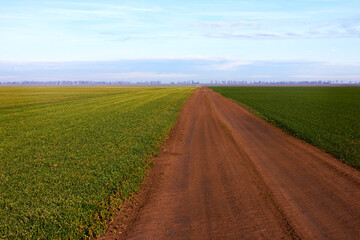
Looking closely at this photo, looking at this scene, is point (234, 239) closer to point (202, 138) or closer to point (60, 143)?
point (202, 138)

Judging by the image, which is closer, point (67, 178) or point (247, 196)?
point (247, 196)

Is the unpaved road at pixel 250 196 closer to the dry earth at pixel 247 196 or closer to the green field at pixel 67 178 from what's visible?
the dry earth at pixel 247 196

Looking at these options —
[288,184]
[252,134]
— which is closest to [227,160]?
[288,184]

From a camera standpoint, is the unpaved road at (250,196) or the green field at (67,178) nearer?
the unpaved road at (250,196)

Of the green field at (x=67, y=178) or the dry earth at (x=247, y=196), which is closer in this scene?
the dry earth at (x=247, y=196)

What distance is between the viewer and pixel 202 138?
14.6 meters

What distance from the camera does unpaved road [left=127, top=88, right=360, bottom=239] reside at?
5.48 metres

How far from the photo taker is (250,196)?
7.07 metres

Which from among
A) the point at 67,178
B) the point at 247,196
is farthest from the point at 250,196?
the point at 67,178

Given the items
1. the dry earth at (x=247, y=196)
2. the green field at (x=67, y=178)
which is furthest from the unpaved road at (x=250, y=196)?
the green field at (x=67, y=178)

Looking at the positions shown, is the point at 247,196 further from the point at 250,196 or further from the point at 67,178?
the point at 67,178

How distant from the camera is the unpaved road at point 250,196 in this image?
5.48 meters

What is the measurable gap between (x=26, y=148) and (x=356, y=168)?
15177mm

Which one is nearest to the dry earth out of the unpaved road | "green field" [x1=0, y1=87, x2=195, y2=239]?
the unpaved road
